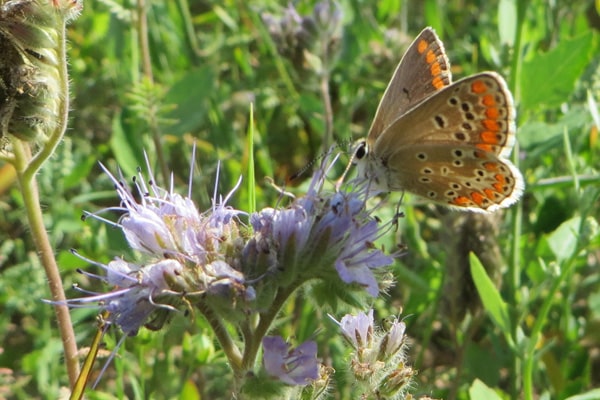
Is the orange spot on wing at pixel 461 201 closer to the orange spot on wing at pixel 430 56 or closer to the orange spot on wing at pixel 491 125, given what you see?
the orange spot on wing at pixel 491 125

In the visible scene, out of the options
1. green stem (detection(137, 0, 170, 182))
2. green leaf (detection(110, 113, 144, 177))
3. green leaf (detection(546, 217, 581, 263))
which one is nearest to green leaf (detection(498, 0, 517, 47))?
green leaf (detection(546, 217, 581, 263))

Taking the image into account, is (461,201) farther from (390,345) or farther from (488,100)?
(390,345)

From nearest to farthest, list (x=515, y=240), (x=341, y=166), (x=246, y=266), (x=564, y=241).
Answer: (x=246, y=266)
(x=564, y=241)
(x=515, y=240)
(x=341, y=166)

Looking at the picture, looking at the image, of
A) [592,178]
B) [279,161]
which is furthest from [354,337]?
[279,161]

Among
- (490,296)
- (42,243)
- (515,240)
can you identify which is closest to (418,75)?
(490,296)

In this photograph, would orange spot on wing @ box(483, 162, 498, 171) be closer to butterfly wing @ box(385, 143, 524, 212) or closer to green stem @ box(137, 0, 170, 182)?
butterfly wing @ box(385, 143, 524, 212)
